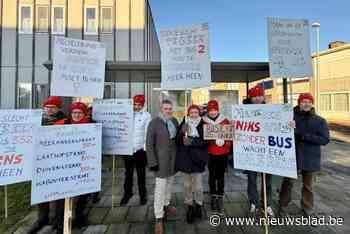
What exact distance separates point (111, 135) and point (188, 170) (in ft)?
4.87

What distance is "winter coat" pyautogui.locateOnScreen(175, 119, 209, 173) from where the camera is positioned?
377 cm

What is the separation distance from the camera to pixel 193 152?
378cm

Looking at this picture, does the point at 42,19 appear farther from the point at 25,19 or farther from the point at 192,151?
the point at 192,151

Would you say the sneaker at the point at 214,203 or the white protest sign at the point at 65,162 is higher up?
the white protest sign at the point at 65,162

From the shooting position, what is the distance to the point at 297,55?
178 inches

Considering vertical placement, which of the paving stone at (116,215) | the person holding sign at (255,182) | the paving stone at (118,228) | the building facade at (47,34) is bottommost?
the paving stone at (118,228)

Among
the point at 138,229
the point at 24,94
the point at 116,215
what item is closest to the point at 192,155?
the point at 138,229

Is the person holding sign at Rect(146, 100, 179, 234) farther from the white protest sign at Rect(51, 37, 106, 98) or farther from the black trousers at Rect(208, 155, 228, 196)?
the white protest sign at Rect(51, 37, 106, 98)

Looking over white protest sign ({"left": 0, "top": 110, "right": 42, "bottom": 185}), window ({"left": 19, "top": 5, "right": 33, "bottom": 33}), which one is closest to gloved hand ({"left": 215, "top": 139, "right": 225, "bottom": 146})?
white protest sign ({"left": 0, "top": 110, "right": 42, "bottom": 185})

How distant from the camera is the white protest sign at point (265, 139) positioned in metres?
3.05

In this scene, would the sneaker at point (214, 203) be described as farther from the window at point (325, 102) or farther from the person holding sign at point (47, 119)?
the window at point (325, 102)

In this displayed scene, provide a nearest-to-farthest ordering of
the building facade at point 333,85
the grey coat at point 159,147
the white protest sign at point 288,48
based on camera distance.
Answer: the grey coat at point 159,147, the white protest sign at point 288,48, the building facade at point 333,85

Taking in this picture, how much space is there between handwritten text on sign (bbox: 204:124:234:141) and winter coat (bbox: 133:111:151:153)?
1272 mm

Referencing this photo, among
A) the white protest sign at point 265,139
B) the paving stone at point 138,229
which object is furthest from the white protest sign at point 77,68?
the white protest sign at point 265,139
